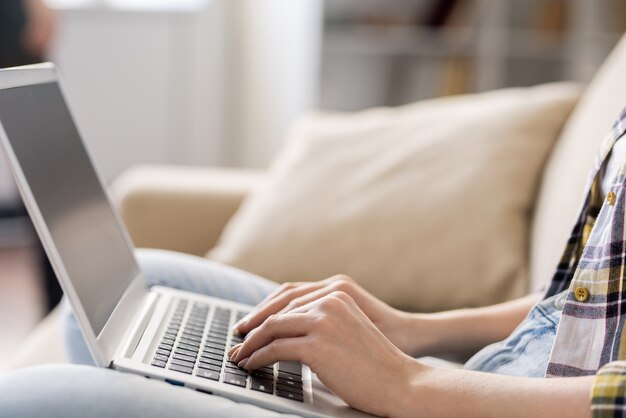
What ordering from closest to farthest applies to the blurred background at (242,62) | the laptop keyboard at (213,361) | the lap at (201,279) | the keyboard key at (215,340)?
1. the laptop keyboard at (213,361)
2. the keyboard key at (215,340)
3. the lap at (201,279)
4. the blurred background at (242,62)

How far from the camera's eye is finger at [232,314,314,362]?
0.70m

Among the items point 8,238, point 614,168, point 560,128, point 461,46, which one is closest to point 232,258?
point 560,128

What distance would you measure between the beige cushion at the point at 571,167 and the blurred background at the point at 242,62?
160 centimetres

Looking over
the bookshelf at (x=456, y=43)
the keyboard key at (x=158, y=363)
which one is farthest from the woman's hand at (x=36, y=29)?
the keyboard key at (x=158, y=363)

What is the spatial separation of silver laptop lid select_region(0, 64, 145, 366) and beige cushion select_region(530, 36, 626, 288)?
1.82 feet

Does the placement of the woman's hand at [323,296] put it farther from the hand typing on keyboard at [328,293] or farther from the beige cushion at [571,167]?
the beige cushion at [571,167]

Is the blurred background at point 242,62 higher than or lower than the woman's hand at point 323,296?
lower

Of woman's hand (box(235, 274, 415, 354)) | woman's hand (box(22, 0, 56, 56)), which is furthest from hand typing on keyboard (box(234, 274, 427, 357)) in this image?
woman's hand (box(22, 0, 56, 56))

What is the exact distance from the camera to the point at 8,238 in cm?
330

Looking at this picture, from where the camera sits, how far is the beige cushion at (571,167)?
46.3 inches

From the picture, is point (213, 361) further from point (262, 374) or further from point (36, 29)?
point (36, 29)

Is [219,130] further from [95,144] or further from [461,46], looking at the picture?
[461,46]

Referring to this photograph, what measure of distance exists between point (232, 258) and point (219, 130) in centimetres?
222

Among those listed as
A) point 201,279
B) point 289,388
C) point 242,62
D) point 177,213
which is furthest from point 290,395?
point 242,62
